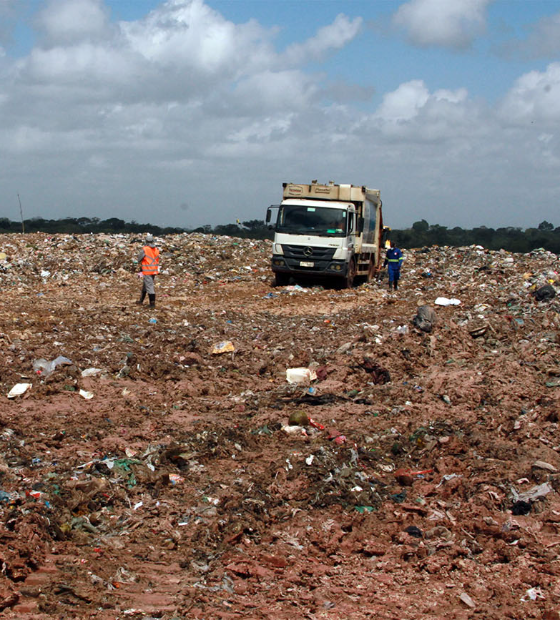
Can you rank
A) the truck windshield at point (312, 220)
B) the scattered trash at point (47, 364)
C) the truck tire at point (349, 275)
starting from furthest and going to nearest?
the truck tire at point (349, 275)
the truck windshield at point (312, 220)
the scattered trash at point (47, 364)

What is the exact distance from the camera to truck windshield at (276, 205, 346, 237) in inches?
623

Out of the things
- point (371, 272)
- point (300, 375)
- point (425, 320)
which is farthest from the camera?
point (371, 272)

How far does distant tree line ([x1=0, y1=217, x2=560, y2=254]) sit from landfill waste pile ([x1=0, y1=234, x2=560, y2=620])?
58.4 ft

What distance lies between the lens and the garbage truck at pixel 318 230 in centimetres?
1587

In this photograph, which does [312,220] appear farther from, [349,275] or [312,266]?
[349,275]

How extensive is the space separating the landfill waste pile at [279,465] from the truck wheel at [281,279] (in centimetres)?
486

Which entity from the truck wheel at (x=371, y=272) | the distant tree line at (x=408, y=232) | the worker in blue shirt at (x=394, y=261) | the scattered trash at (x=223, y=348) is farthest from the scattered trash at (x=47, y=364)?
the distant tree line at (x=408, y=232)

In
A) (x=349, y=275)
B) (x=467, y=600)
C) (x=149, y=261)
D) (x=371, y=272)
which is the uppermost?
(x=149, y=261)

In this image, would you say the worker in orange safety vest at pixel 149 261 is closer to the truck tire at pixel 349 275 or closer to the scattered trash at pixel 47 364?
the scattered trash at pixel 47 364

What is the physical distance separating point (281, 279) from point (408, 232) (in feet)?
59.0

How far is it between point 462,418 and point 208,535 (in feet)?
11.6

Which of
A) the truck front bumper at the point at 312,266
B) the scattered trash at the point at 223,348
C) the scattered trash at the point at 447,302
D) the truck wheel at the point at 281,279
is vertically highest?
the truck front bumper at the point at 312,266

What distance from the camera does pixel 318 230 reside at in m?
15.9

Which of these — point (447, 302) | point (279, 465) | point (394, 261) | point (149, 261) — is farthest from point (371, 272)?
point (279, 465)
